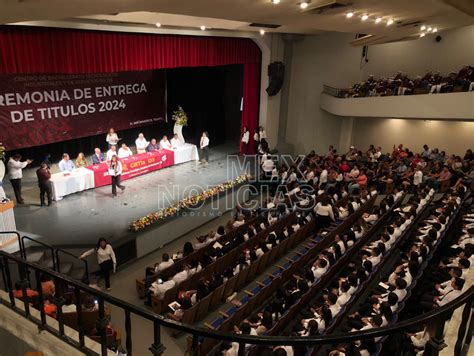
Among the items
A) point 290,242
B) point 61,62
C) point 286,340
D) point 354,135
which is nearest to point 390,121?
point 354,135

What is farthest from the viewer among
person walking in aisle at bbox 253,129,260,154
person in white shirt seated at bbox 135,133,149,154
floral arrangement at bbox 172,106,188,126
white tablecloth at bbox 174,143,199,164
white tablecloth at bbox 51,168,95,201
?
person walking in aisle at bbox 253,129,260,154

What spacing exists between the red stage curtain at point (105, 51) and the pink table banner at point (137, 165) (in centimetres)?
260

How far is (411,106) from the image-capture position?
1241 cm

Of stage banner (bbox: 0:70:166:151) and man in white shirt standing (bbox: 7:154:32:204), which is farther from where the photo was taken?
stage banner (bbox: 0:70:166:151)

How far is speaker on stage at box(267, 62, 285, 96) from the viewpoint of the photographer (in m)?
15.0

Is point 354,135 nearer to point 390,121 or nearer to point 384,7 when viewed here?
point 390,121

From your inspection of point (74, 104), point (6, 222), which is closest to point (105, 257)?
point (6, 222)

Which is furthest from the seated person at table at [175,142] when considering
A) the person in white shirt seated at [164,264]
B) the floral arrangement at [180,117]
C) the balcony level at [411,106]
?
the person in white shirt seated at [164,264]

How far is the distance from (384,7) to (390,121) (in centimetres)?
1002

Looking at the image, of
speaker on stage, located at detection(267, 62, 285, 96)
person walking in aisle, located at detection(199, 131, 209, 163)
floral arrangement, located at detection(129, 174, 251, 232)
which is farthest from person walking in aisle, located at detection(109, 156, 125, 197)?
speaker on stage, located at detection(267, 62, 285, 96)

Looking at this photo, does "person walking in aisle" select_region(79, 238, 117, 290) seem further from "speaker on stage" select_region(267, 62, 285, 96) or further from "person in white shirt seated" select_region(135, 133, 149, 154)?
"speaker on stage" select_region(267, 62, 285, 96)

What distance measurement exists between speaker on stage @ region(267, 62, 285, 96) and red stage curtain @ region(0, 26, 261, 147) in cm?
69

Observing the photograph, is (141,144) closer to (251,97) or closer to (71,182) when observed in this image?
(71,182)

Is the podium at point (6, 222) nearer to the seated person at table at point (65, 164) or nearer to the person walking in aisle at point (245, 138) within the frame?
the seated person at table at point (65, 164)
